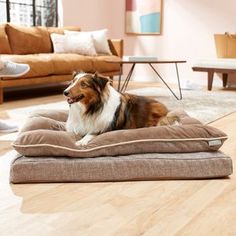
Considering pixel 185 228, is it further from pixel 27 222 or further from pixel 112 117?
pixel 112 117

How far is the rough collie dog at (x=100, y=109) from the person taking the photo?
2352mm

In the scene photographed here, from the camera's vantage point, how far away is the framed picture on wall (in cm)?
709

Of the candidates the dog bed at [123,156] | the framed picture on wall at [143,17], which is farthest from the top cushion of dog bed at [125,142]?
the framed picture on wall at [143,17]

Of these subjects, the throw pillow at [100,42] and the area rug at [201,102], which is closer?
the area rug at [201,102]

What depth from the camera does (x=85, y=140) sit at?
2344 millimetres

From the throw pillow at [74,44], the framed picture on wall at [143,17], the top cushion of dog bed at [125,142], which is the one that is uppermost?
the framed picture on wall at [143,17]

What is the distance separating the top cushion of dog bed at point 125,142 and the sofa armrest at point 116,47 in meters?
4.06

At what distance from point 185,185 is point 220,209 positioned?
33cm

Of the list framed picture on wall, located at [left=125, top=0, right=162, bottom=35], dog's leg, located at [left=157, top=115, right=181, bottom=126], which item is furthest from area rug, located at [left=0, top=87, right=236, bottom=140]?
framed picture on wall, located at [left=125, top=0, right=162, bottom=35]

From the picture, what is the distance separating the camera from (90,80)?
235cm

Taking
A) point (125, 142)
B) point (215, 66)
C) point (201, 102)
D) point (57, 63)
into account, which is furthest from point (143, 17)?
point (125, 142)

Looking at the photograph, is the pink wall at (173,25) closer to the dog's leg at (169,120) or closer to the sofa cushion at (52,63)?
the sofa cushion at (52,63)

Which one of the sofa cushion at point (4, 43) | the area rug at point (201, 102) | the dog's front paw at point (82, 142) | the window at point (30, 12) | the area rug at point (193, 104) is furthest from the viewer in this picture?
the window at point (30, 12)

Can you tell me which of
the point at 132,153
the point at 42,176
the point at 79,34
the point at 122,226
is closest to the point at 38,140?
the point at 42,176
